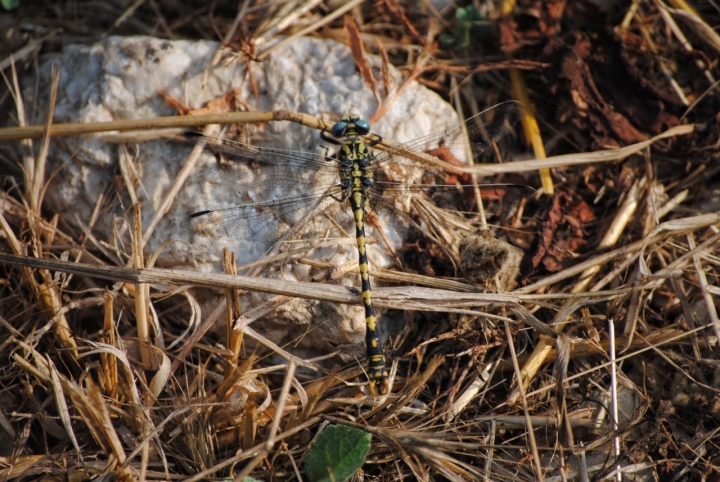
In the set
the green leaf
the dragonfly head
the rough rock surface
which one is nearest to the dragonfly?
the dragonfly head

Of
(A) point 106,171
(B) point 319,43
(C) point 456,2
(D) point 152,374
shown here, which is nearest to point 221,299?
(D) point 152,374

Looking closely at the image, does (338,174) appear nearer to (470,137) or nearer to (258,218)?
(258,218)

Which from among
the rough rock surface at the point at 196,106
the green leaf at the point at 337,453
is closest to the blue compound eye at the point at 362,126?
the rough rock surface at the point at 196,106

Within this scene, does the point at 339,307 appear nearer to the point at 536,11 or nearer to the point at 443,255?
the point at 443,255

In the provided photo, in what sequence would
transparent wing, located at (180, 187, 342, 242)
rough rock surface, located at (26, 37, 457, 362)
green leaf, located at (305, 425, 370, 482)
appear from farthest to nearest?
rough rock surface, located at (26, 37, 457, 362), transparent wing, located at (180, 187, 342, 242), green leaf, located at (305, 425, 370, 482)

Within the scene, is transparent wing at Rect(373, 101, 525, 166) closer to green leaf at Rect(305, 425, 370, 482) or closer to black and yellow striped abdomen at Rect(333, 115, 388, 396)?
black and yellow striped abdomen at Rect(333, 115, 388, 396)

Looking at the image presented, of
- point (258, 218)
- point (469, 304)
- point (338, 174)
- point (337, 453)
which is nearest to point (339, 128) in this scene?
point (338, 174)

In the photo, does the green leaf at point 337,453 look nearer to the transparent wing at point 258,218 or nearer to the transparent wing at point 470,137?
the transparent wing at point 258,218
